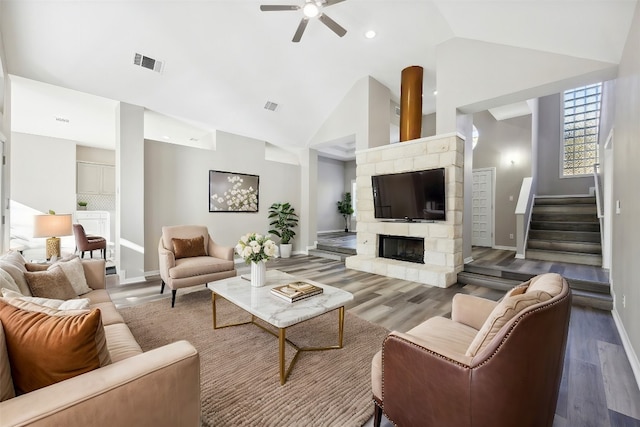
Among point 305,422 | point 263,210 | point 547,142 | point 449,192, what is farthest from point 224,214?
point 547,142

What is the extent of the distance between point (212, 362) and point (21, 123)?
6207 mm

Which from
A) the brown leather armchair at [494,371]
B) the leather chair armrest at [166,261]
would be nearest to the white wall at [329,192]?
the leather chair armrest at [166,261]

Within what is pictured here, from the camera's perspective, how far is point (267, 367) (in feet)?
6.63

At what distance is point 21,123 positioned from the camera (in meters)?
4.97

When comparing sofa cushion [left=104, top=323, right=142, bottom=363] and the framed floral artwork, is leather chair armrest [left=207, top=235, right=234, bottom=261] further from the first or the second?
sofa cushion [left=104, top=323, right=142, bottom=363]

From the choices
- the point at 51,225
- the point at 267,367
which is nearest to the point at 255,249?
the point at 267,367

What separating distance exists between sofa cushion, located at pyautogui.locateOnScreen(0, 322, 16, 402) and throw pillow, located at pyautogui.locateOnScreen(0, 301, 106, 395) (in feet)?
0.07

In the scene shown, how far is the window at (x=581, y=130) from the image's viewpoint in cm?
686

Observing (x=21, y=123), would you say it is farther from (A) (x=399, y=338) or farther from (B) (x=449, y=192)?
(B) (x=449, y=192)

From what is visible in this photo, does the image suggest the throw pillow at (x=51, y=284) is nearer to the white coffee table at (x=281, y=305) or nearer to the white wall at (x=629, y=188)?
the white coffee table at (x=281, y=305)

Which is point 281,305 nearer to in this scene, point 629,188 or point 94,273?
point 94,273

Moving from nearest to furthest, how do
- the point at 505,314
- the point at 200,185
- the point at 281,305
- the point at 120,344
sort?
the point at 505,314, the point at 120,344, the point at 281,305, the point at 200,185

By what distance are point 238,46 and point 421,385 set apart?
4.76 m

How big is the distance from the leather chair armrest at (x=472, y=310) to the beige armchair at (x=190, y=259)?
279cm
